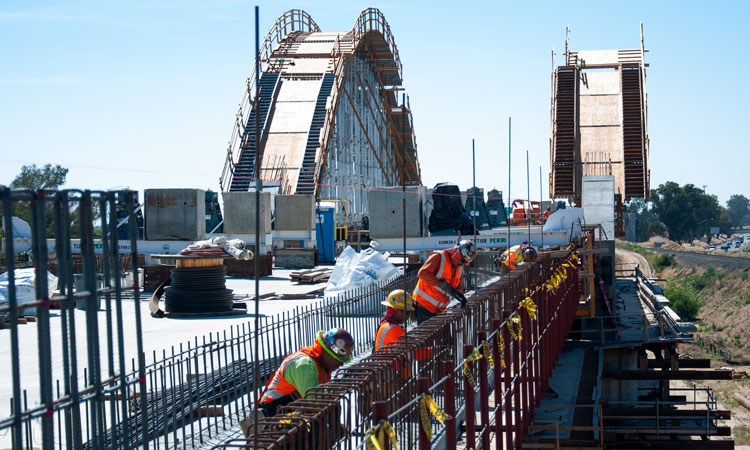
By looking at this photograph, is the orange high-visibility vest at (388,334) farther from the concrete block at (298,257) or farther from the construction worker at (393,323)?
the concrete block at (298,257)

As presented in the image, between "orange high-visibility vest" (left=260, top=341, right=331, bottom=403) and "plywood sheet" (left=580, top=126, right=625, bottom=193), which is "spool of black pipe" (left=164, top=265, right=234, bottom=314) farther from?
"plywood sheet" (left=580, top=126, right=625, bottom=193)

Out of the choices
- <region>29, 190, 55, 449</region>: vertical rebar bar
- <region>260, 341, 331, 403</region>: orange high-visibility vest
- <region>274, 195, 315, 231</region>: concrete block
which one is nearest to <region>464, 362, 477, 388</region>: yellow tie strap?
<region>260, 341, 331, 403</region>: orange high-visibility vest

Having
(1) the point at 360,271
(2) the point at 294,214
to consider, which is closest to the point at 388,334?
(1) the point at 360,271

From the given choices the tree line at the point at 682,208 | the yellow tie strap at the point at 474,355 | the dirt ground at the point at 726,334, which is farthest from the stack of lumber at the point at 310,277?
the tree line at the point at 682,208

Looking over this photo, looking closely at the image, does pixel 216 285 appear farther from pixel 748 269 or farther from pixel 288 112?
pixel 748 269

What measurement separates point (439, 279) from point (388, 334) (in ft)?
9.40

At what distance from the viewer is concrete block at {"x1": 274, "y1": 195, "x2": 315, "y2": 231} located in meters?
34.0

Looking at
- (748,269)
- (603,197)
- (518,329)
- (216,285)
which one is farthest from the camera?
(748,269)

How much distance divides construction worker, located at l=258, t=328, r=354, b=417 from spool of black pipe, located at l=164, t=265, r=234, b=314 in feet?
39.4

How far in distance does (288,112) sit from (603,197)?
24.3 metres

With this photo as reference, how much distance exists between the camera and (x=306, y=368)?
6875 mm

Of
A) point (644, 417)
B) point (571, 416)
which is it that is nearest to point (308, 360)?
point (571, 416)

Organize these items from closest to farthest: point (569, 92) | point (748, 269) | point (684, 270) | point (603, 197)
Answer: point (603, 197) < point (569, 92) < point (748, 269) < point (684, 270)

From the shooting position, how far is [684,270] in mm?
75125
